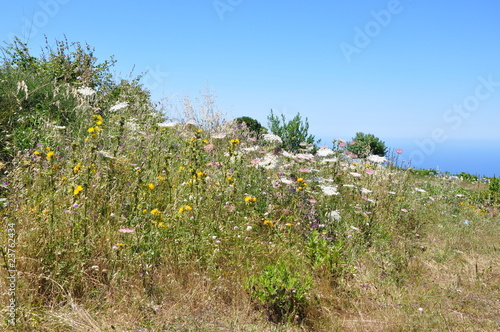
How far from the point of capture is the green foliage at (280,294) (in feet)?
8.83

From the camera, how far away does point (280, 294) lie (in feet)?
8.95

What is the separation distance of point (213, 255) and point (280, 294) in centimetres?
57

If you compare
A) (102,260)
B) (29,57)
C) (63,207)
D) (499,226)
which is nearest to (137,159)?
(63,207)

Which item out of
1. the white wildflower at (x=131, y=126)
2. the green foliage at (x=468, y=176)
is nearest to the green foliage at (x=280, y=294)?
the white wildflower at (x=131, y=126)

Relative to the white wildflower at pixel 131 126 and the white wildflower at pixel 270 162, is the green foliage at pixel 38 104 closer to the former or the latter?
the white wildflower at pixel 131 126

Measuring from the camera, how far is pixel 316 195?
14.8 feet

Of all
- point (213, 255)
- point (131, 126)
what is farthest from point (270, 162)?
point (131, 126)

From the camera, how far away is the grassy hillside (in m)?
2.49

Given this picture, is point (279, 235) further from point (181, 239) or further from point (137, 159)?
point (137, 159)

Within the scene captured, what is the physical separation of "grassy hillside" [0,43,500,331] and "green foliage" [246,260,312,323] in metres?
0.01

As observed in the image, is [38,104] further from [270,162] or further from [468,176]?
[468,176]

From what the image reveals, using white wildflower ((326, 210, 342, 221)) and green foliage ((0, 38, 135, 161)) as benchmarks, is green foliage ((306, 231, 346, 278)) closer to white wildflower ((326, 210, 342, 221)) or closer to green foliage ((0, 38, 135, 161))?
white wildflower ((326, 210, 342, 221))

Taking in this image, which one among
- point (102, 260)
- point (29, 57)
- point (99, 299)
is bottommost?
point (99, 299)

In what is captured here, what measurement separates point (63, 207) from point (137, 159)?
1.44 m
